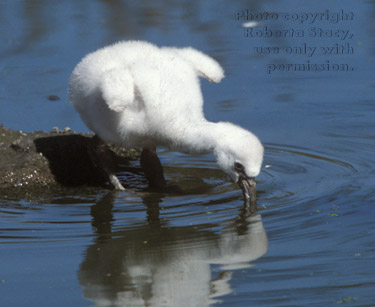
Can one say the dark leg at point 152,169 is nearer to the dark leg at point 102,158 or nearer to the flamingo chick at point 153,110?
the flamingo chick at point 153,110

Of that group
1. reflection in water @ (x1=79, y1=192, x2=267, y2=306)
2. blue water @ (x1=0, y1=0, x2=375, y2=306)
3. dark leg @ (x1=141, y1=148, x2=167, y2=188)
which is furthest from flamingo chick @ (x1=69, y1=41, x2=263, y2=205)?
reflection in water @ (x1=79, y1=192, x2=267, y2=306)

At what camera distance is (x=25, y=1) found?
15.1 metres

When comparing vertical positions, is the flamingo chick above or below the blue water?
above

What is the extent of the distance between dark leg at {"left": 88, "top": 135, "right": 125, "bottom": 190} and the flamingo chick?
2cm

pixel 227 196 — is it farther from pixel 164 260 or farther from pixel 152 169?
pixel 164 260

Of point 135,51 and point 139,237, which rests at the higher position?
point 135,51

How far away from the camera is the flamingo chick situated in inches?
280

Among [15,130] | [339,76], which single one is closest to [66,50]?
[15,130]

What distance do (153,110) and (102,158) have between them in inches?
40.4

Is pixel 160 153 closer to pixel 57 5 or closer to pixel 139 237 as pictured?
pixel 139 237

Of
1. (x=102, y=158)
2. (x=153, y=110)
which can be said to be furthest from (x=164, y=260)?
(x=102, y=158)

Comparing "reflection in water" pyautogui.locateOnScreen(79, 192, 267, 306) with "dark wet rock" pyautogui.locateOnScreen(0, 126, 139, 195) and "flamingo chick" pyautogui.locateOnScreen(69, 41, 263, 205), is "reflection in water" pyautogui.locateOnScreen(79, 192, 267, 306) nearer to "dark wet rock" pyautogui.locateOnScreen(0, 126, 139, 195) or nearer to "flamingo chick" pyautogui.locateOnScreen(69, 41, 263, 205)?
"flamingo chick" pyautogui.locateOnScreen(69, 41, 263, 205)

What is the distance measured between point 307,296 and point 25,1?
1107cm

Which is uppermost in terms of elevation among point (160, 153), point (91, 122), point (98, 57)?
point (98, 57)
